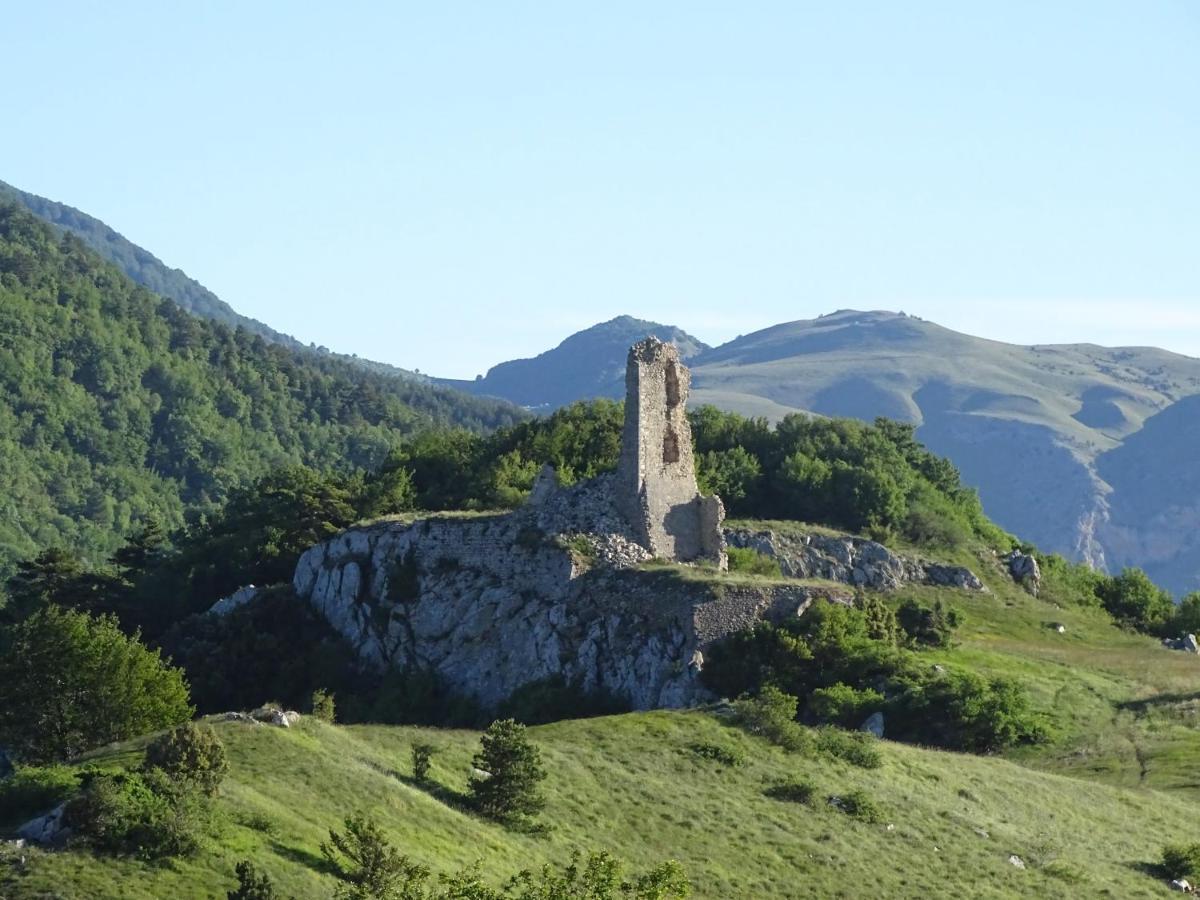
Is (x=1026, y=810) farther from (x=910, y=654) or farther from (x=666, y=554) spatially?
(x=666, y=554)

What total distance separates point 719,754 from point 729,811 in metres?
4.58

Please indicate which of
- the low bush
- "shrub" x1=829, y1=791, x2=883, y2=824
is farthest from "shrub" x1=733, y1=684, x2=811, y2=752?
"shrub" x1=829, y1=791, x2=883, y2=824

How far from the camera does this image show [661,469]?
7669 cm

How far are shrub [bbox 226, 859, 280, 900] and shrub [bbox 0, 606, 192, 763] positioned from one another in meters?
23.1

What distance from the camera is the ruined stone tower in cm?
7594

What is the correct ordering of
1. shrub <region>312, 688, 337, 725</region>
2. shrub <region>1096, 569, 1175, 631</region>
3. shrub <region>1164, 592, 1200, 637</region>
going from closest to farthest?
shrub <region>312, 688, 337, 725</region> → shrub <region>1164, 592, 1200, 637</region> → shrub <region>1096, 569, 1175, 631</region>

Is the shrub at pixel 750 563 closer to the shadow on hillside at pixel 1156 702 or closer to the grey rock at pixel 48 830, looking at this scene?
the shadow on hillside at pixel 1156 702

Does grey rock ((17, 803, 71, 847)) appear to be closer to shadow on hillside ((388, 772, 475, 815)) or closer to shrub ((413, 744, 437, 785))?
shadow on hillside ((388, 772, 475, 815))

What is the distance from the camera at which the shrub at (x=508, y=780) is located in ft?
158

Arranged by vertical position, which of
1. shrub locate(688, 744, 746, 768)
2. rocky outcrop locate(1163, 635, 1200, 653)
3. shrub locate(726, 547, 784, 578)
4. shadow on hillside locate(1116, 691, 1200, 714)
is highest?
shrub locate(726, 547, 784, 578)

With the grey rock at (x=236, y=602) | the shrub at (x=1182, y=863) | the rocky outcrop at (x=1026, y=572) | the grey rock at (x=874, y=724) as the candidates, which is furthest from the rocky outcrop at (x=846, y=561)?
the shrub at (x=1182, y=863)

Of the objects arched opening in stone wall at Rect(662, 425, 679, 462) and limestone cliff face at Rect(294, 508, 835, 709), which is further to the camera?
arched opening in stone wall at Rect(662, 425, 679, 462)

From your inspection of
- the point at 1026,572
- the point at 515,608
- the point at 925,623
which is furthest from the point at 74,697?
the point at 1026,572

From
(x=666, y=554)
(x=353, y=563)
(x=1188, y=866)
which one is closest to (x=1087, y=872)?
(x=1188, y=866)
